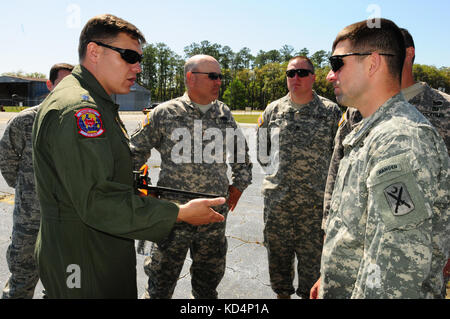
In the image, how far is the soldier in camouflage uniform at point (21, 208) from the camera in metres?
2.70

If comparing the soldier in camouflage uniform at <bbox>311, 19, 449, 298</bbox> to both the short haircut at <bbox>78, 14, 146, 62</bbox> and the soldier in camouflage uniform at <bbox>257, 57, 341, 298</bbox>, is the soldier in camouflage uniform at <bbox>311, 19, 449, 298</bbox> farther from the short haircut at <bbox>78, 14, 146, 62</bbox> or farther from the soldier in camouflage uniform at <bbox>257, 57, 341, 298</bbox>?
the soldier in camouflage uniform at <bbox>257, 57, 341, 298</bbox>

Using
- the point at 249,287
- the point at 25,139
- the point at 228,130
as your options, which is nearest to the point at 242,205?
the point at 249,287

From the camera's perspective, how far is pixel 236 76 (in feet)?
273

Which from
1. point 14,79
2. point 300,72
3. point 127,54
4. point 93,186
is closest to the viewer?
point 93,186

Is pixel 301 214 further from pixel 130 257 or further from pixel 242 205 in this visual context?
pixel 242 205

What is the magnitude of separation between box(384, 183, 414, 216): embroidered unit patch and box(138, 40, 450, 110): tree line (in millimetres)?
69421

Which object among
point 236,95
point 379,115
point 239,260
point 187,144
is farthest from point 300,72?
point 236,95

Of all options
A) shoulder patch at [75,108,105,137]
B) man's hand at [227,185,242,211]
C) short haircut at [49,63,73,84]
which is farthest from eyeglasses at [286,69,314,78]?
shoulder patch at [75,108,105,137]

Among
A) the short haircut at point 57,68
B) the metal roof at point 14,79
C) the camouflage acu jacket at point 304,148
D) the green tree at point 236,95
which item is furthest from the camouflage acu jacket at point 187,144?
the green tree at point 236,95

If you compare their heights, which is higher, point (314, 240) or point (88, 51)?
point (88, 51)

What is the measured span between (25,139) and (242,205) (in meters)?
4.02

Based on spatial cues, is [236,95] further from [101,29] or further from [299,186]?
[101,29]

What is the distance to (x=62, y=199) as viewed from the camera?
155 cm

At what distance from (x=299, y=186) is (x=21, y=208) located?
272cm
